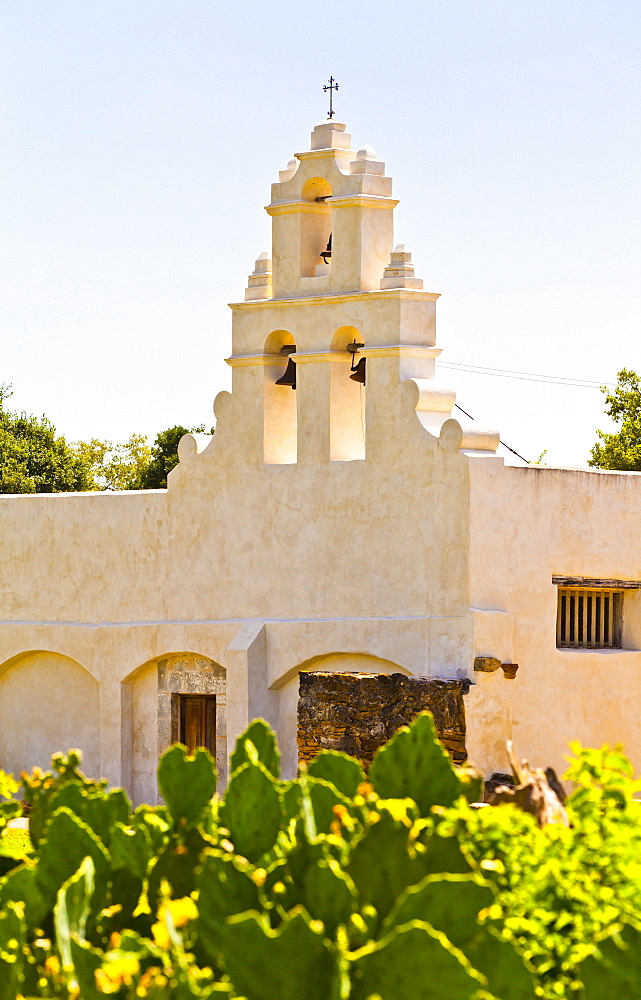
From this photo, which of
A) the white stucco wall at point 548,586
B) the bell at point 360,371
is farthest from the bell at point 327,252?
the white stucco wall at point 548,586

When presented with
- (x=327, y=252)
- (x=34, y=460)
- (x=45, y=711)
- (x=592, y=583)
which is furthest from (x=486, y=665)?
(x=34, y=460)

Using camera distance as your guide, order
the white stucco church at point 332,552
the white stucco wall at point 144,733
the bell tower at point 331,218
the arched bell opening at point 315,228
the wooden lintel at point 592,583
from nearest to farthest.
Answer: the white stucco church at point 332,552
the wooden lintel at point 592,583
the bell tower at point 331,218
the arched bell opening at point 315,228
the white stucco wall at point 144,733

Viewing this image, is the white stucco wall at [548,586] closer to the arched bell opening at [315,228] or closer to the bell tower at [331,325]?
the bell tower at [331,325]

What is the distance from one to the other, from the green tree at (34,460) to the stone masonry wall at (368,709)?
25.4 m

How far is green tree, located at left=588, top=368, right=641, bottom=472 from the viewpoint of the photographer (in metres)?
34.0

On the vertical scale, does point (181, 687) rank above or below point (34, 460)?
below

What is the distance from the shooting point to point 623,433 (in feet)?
114

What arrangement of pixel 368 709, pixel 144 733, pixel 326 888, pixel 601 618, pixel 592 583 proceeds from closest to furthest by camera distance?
pixel 326 888 → pixel 368 709 → pixel 592 583 → pixel 601 618 → pixel 144 733

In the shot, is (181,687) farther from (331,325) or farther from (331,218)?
(331,218)

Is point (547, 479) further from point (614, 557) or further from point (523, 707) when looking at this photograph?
point (523, 707)

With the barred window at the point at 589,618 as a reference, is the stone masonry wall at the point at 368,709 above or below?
below

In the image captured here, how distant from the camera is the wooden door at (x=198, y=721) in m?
18.3

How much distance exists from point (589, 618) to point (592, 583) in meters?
0.54

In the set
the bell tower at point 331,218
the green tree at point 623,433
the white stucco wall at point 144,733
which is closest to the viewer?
the bell tower at point 331,218
